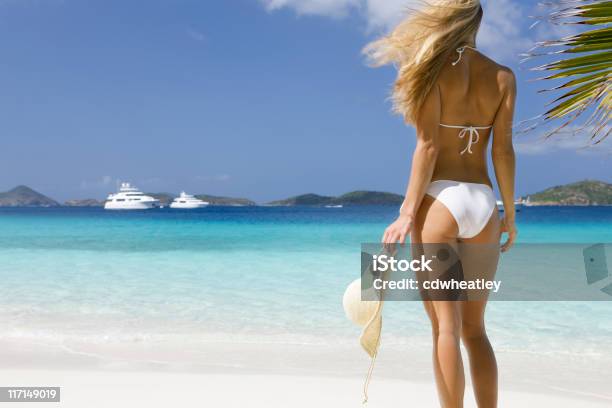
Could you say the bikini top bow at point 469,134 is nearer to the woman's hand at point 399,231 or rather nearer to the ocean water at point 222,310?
the woman's hand at point 399,231

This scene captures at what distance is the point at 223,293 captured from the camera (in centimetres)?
798

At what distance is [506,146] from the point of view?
7.10 ft

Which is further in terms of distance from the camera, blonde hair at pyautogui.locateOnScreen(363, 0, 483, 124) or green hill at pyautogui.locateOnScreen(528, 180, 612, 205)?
green hill at pyautogui.locateOnScreen(528, 180, 612, 205)

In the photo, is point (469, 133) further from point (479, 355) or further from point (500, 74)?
point (479, 355)

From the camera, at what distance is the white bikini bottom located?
2021 millimetres

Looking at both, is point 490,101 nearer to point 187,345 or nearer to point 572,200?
point 187,345

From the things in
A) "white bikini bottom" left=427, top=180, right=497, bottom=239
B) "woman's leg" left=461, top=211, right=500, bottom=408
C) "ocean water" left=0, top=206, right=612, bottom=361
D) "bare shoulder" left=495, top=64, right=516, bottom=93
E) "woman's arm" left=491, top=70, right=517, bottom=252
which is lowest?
"ocean water" left=0, top=206, right=612, bottom=361

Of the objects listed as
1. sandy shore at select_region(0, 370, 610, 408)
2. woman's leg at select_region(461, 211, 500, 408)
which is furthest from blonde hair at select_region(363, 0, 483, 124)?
sandy shore at select_region(0, 370, 610, 408)

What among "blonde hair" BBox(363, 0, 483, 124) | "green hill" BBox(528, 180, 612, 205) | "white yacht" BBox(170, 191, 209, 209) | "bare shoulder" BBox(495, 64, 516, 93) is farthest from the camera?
"white yacht" BBox(170, 191, 209, 209)

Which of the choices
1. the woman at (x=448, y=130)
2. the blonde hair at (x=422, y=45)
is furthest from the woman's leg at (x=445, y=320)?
the blonde hair at (x=422, y=45)

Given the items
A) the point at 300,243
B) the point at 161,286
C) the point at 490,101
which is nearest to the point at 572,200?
the point at 300,243

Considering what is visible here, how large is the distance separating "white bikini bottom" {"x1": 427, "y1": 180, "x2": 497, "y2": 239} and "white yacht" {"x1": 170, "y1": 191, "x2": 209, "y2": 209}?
75423 millimetres

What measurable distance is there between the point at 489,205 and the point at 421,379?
Answer: 85.4 inches

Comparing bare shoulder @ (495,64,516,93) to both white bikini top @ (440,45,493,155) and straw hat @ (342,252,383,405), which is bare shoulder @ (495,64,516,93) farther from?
straw hat @ (342,252,383,405)
